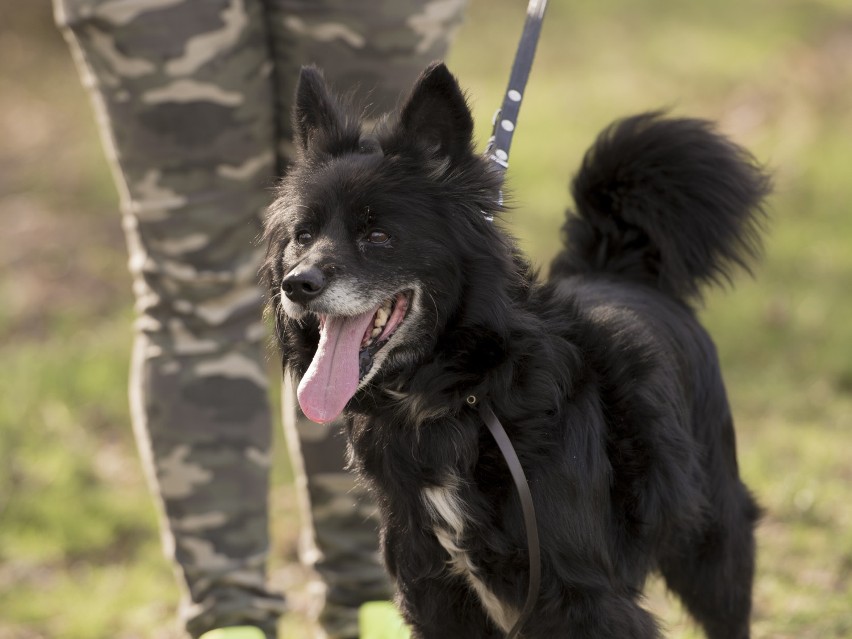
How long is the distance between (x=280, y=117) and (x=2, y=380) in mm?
3281

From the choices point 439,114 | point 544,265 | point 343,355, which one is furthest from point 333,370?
point 544,265

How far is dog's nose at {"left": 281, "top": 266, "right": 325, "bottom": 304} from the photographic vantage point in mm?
2236

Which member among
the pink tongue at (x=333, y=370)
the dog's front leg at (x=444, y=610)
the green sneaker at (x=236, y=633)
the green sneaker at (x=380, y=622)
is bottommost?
the green sneaker at (x=380, y=622)

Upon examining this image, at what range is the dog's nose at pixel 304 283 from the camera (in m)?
2.24

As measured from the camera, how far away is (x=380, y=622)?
9.82 ft

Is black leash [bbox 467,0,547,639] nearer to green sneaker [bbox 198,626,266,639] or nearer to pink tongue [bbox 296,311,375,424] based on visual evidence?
pink tongue [bbox 296,311,375,424]

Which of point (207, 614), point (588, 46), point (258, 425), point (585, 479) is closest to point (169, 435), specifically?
point (258, 425)

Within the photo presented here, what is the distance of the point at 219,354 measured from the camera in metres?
2.94

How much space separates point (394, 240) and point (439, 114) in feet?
1.01

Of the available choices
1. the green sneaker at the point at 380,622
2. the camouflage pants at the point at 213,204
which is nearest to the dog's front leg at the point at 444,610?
the green sneaker at the point at 380,622

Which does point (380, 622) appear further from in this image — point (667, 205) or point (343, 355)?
point (667, 205)

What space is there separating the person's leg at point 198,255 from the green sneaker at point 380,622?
0.26m

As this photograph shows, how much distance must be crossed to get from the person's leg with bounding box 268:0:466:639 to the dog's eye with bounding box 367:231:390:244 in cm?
54

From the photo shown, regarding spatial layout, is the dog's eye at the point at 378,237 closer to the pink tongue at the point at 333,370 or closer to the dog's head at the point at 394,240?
the dog's head at the point at 394,240
